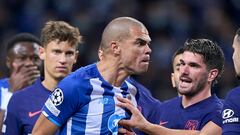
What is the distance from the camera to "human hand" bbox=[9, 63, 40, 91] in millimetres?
7961

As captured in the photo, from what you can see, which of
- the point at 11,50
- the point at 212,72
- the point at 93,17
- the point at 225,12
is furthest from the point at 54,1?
the point at 212,72

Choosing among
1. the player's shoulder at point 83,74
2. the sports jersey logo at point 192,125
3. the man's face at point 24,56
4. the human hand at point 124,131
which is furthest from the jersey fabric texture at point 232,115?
the man's face at point 24,56

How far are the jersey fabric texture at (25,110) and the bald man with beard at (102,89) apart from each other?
3.22 feet

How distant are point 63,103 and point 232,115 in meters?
→ 1.27

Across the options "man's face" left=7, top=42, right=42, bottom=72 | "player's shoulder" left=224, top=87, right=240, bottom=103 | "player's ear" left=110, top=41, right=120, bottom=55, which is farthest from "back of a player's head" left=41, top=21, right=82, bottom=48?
"player's shoulder" left=224, top=87, right=240, bottom=103

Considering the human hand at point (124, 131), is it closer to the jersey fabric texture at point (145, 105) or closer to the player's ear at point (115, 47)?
the jersey fabric texture at point (145, 105)

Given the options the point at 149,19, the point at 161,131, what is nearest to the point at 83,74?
the point at 161,131

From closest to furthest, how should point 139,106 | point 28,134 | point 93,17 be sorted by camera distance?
point 139,106
point 28,134
point 93,17

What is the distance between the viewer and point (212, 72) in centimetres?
646

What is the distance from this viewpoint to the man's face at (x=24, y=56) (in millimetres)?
8078

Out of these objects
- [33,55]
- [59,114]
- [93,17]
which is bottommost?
[59,114]

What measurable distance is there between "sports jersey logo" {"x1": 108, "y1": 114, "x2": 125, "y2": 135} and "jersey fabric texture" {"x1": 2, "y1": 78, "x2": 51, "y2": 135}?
3.62ft

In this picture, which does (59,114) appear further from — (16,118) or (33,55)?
(33,55)

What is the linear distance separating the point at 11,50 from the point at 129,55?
8.63 ft
